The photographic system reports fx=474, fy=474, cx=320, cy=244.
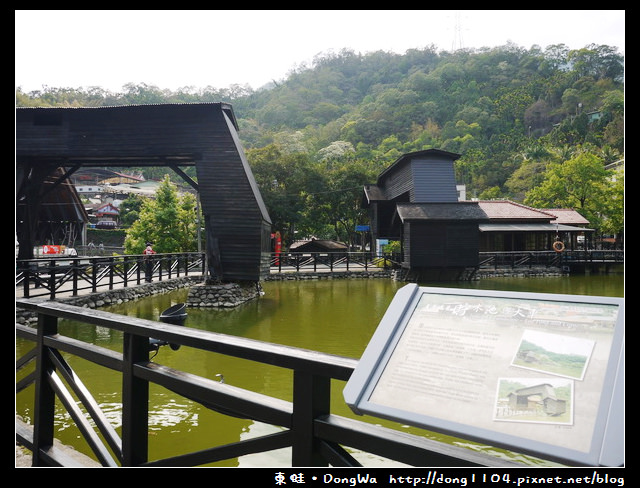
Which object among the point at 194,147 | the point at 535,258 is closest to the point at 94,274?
the point at 194,147

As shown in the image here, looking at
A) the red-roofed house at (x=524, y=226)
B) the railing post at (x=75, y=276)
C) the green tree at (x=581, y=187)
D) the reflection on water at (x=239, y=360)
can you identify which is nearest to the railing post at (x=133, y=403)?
the reflection on water at (x=239, y=360)

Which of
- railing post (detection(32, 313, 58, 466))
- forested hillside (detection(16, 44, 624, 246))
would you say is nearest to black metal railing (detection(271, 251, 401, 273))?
forested hillside (detection(16, 44, 624, 246))

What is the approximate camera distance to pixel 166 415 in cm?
528

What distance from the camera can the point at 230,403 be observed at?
6.01ft

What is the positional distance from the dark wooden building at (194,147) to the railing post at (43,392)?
10.6 meters

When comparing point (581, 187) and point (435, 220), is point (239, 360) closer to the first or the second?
point (435, 220)

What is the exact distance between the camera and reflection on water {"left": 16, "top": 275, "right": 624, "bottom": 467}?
188 inches

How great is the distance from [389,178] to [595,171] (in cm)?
1340

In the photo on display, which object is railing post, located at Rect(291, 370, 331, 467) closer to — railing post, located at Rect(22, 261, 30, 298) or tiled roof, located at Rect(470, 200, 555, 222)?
railing post, located at Rect(22, 261, 30, 298)

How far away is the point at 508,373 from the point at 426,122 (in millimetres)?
63825

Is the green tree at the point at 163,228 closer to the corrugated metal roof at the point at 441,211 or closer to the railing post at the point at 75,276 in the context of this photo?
the corrugated metal roof at the point at 441,211

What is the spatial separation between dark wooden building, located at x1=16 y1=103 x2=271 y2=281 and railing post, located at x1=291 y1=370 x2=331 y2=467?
39.4 feet
